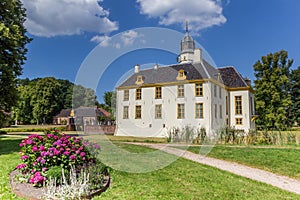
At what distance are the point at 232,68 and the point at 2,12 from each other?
73.4ft

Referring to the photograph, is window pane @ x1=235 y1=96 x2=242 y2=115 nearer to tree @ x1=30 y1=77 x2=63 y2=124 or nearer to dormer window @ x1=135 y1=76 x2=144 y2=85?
dormer window @ x1=135 y1=76 x2=144 y2=85

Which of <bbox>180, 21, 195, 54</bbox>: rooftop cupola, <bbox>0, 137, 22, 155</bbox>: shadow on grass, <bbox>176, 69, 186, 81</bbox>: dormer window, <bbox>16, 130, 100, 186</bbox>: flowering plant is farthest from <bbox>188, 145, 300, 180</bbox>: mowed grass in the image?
<bbox>180, 21, 195, 54</bbox>: rooftop cupola

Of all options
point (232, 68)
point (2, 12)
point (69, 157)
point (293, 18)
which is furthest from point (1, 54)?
point (232, 68)

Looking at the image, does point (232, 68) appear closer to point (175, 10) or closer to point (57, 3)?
point (175, 10)

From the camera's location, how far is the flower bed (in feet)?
14.9

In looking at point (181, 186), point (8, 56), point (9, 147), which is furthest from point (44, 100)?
point (181, 186)

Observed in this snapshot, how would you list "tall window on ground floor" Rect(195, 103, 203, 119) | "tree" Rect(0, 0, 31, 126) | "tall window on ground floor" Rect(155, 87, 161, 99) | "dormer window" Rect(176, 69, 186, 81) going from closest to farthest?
"tree" Rect(0, 0, 31, 126)
"tall window on ground floor" Rect(195, 103, 203, 119)
"dormer window" Rect(176, 69, 186, 81)
"tall window on ground floor" Rect(155, 87, 161, 99)

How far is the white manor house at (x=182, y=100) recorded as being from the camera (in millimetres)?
20094

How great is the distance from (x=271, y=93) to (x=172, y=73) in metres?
18.1

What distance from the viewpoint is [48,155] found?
4.92m

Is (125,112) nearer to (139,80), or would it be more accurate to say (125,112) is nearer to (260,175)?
(139,80)

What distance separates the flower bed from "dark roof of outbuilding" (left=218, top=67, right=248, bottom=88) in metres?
21.0

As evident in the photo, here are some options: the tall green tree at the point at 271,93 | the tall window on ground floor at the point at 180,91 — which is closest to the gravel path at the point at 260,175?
the tall window on ground floor at the point at 180,91

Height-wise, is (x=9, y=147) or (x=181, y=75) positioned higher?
(x=181, y=75)
